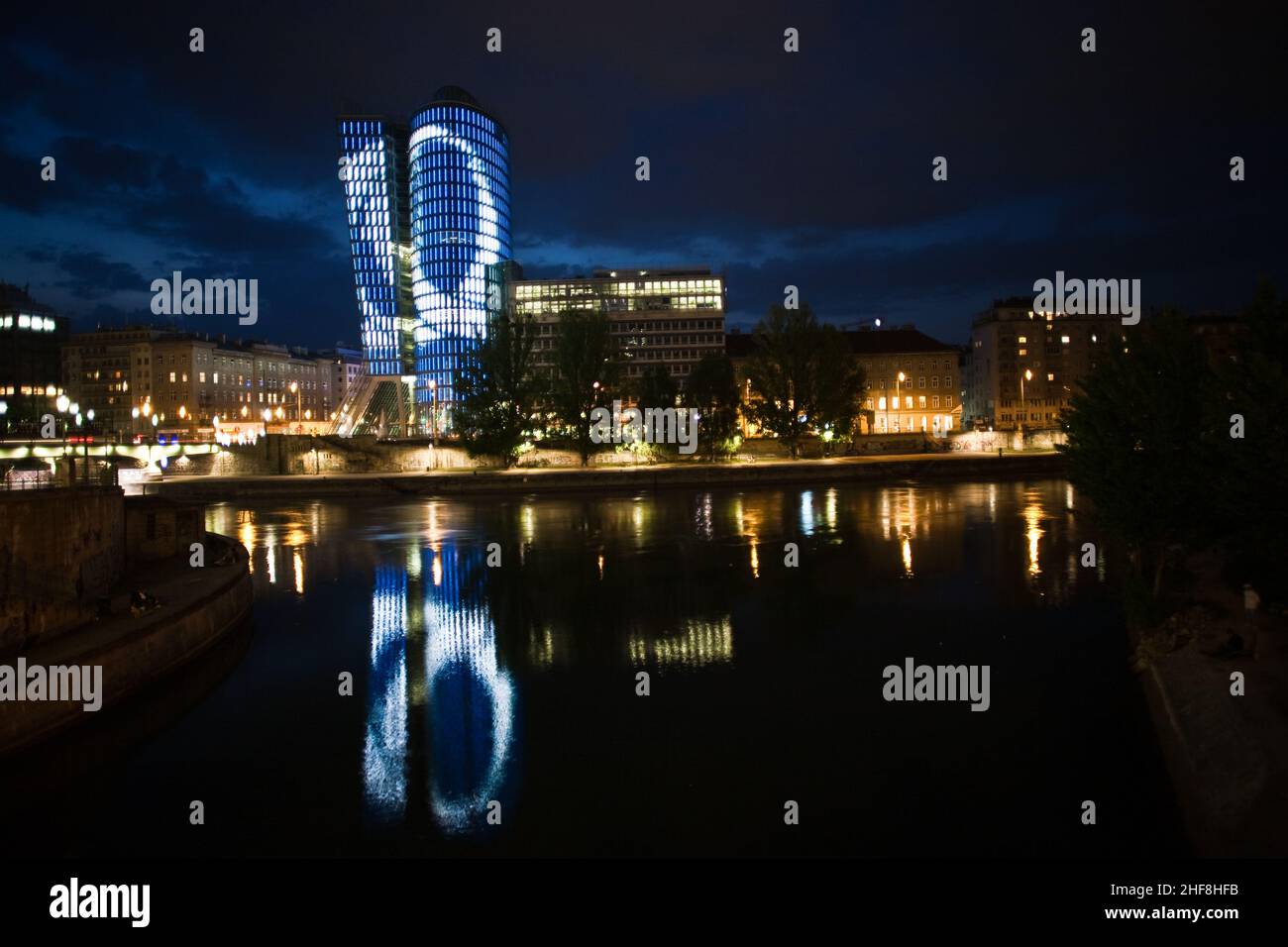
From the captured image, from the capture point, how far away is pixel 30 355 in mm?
144500

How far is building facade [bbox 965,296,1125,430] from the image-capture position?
13438 centimetres

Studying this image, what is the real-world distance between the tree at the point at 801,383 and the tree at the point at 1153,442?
66350 mm

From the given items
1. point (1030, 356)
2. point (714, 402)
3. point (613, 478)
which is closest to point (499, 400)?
point (613, 478)

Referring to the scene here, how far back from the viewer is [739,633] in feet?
68.4

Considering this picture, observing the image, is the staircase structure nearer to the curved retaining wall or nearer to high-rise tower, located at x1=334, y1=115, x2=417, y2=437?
high-rise tower, located at x1=334, y1=115, x2=417, y2=437

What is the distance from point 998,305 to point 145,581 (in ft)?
464

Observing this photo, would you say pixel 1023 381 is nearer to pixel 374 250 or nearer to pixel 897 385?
pixel 897 385

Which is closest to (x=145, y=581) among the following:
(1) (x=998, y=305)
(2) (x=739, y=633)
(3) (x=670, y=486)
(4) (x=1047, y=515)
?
(2) (x=739, y=633)

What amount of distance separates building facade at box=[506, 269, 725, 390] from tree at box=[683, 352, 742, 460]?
4202 cm

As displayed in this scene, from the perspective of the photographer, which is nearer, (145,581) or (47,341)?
(145,581)

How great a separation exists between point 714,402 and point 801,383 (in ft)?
32.2

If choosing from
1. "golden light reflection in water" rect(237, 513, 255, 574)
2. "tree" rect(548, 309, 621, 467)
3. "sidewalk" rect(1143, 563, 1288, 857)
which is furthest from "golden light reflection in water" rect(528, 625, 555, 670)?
"tree" rect(548, 309, 621, 467)
